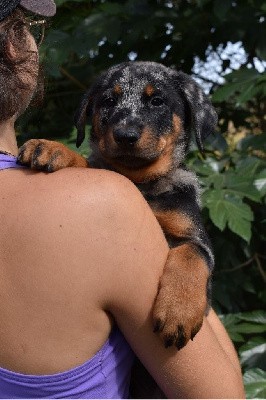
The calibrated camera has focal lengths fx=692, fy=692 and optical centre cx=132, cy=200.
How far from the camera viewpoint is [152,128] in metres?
2.31

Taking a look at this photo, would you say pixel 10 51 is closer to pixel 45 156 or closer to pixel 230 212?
pixel 45 156

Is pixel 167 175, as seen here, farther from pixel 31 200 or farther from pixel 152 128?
pixel 31 200

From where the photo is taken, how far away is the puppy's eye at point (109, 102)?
2.47 m

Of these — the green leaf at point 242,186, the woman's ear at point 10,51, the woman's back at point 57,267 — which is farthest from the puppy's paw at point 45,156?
the green leaf at point 242,186

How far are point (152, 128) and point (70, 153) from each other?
469 millimetres

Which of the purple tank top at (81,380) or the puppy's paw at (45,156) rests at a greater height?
the puppy's paw at (45,156)

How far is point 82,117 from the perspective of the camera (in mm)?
2627

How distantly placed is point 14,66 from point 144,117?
0.66 metres

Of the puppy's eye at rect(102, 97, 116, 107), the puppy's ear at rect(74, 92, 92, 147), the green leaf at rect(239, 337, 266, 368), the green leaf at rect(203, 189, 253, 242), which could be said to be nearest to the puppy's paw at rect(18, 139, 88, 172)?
the puppy's eye at rect(102, 97, 116, 107)

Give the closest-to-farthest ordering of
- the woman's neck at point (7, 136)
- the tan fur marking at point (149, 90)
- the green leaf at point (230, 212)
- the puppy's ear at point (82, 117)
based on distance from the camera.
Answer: the woman's neck at point (7, 136)
the tan fur marking at point (149, 90)
the puppy's ear at point (82, 117)
the green leaf at point (230, 212)

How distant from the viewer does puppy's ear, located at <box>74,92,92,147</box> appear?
2.61 m

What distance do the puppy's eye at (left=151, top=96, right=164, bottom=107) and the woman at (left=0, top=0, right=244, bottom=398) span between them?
0.89 meters

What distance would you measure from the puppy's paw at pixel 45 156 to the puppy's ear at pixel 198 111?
69 cm

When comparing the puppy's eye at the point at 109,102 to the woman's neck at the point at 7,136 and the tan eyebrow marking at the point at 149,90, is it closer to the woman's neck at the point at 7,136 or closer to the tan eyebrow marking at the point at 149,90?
the tan eyebrow marking at the point at 149,90
